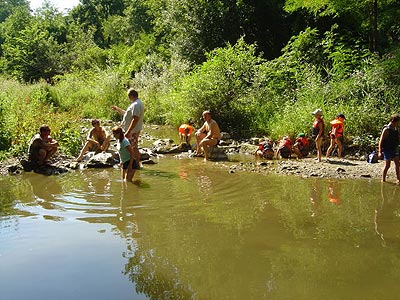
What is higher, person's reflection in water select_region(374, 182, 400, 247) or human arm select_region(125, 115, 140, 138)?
human arm select_region(125, 115, 140, 138)

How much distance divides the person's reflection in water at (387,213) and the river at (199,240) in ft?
0.06

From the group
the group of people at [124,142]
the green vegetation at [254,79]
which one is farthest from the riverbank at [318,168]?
the group of people at [124,142]

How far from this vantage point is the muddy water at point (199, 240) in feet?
15.2

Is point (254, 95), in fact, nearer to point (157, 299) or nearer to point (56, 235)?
point (56, 235)

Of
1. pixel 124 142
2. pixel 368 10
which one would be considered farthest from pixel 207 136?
pixel 368 10

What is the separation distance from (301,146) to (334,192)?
4383 mm

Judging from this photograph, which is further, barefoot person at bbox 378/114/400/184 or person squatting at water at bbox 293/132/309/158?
person squatting at water at bbox 293/132/309/158

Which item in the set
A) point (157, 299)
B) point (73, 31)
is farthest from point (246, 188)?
point (73, 31)

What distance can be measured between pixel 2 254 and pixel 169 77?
1931 centimetres

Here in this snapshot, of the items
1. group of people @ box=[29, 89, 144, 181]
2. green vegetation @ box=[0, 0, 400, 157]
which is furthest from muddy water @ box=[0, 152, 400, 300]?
green vegetation @ box=[0, 0, 400, 157]

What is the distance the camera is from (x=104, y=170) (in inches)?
441

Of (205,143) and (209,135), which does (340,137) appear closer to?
(209,135)

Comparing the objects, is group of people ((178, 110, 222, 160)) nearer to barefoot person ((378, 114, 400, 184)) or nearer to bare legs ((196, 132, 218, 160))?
bare legs ((196, 132, 218, 160))

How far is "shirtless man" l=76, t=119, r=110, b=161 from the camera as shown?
12305mm
